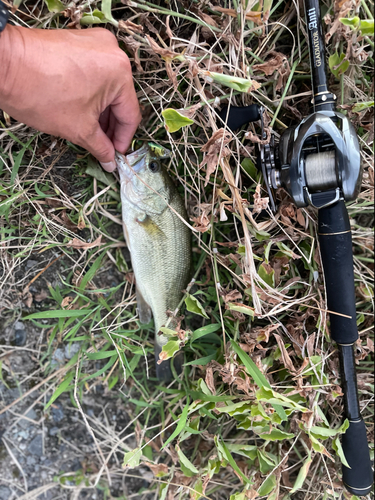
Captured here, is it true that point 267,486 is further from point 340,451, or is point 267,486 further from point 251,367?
point 251,367

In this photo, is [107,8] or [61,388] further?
[61,388]

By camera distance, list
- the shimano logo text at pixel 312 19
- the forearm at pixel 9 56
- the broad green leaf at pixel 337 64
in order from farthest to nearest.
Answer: the broad green leaf at pixel 337 64, the shimano logo text at pixel 312 19, the forearm at pixel 9 56

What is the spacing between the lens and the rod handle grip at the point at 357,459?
6.02ft

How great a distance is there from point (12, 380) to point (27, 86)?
1.73m

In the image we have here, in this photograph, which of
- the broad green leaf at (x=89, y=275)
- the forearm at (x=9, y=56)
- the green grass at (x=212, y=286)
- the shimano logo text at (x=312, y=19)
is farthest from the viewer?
the broad green leaf at (x=89, y=275)

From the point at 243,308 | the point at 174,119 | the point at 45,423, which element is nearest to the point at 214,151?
the point at 174,119

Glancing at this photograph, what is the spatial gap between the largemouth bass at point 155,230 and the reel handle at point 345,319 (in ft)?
2.46

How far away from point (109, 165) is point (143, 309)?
0.85 metres

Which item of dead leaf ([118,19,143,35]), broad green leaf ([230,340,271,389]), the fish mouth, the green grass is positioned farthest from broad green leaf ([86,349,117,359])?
dead leaf ([118,19,143,35])

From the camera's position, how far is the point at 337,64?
173 centimetres

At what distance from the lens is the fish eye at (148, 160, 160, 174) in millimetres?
1857

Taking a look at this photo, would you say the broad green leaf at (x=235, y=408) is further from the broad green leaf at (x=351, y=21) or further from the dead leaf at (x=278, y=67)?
the broad green leaf at (x=351, y=21)

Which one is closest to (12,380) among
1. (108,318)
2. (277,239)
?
(108,318)

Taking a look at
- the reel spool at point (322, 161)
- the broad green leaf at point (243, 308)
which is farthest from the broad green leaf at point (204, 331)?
the reel spool at point (322, 161)
